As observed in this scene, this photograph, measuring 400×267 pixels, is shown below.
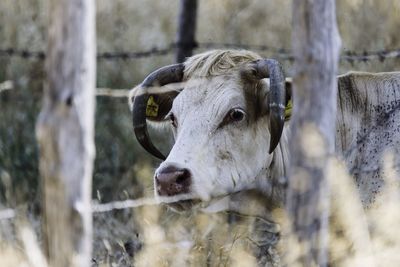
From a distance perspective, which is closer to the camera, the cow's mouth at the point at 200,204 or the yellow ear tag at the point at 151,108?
the cow's mouth at the point at 200,204

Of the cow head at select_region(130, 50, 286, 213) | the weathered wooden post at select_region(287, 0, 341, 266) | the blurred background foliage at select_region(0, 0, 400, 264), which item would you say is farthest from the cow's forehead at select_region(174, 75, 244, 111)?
the weathered wooden post at select_region(287, 0, 341, 266)

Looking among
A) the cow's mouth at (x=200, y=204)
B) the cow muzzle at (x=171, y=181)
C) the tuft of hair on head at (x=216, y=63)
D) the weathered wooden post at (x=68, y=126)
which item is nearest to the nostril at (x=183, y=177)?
the cow muzzle at (x=171, y=181)

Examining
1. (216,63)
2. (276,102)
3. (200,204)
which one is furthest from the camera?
(216,63)

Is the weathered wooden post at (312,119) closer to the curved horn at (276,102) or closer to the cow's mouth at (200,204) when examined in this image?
the curved horn at (276,102)

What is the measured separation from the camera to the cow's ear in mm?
6016

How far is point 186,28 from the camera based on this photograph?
7.93m

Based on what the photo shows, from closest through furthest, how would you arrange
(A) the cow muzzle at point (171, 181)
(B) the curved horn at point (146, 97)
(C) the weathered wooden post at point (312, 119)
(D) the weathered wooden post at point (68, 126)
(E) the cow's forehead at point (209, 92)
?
1. (D) the weathered wooden post at point (68, 126)
2. (C) the weathered wooden post at point (312, 119)
3. (A) the cow muzzle at point (171, 181)
4. (E) the cow's forehead at point (209, 92)
5. (B) the curved horn at point (146, 97)

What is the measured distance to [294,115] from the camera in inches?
168

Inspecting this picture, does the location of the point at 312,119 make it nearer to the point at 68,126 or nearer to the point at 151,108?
the point at 68,126

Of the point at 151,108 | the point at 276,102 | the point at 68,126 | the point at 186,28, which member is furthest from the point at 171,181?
the point at 186,28

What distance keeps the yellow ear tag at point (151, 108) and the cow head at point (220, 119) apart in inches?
5.1

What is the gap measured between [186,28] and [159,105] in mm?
1987

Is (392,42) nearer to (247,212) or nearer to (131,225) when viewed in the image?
(131,225)

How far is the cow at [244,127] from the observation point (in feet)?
17.3
